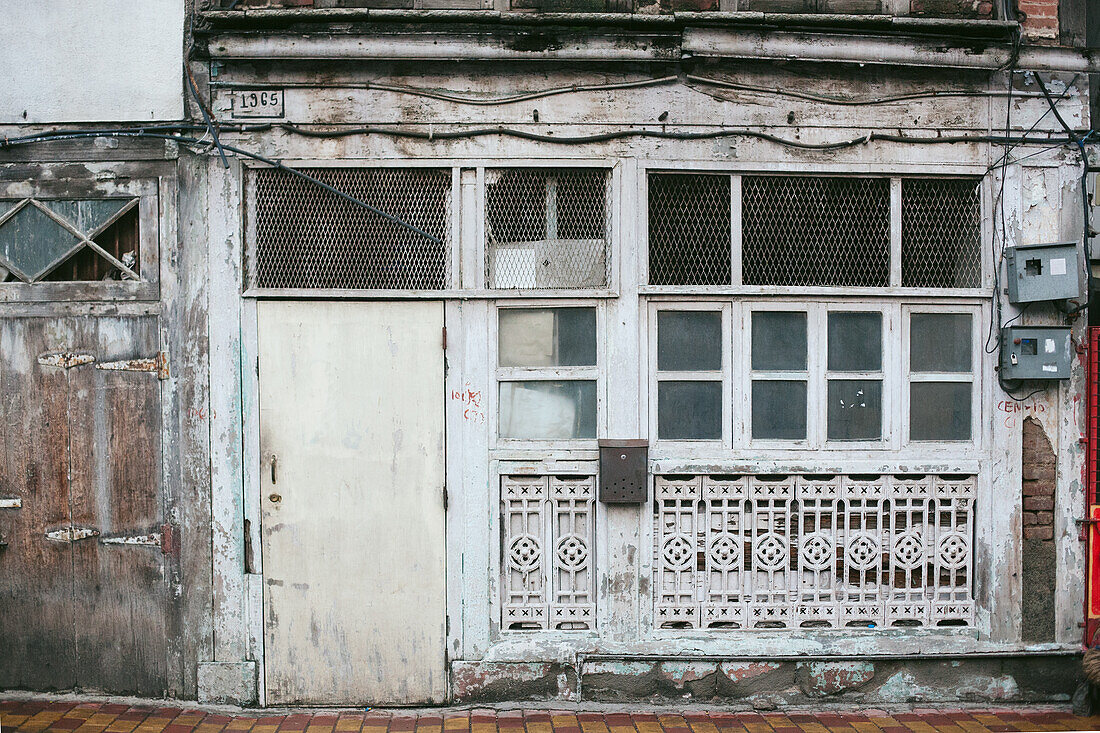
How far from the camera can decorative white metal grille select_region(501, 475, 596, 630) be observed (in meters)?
5.12

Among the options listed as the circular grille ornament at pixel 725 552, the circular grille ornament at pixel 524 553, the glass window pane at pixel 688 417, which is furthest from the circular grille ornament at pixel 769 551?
the circular grille ornament at pixel 524 553

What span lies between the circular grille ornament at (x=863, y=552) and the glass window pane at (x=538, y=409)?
185cm

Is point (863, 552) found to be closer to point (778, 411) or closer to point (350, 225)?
point (778, 411)

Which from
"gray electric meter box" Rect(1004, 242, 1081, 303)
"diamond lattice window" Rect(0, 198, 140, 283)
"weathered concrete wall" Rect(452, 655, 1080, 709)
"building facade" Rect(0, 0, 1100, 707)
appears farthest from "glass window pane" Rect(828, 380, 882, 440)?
"diamond lattice window" Rect(0, 198, 140, 283)

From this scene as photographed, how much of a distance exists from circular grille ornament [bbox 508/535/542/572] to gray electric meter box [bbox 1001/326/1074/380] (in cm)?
328

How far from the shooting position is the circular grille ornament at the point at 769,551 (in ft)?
16.9

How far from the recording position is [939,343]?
527 cm

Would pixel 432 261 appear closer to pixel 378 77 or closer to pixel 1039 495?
pixel 378 77

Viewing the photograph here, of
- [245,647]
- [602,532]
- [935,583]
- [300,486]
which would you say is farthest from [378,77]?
[935,583]

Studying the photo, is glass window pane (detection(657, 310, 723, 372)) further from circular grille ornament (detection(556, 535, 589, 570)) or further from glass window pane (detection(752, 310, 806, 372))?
circular grille ornament (detection(556, 535, 589, 570))

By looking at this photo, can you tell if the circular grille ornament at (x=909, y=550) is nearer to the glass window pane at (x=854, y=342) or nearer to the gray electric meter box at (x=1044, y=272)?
the glass window pane at (x=854, y=342)

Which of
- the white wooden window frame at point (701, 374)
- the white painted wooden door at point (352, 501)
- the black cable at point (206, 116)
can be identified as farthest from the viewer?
the white wooden window frame at point (701, 374)

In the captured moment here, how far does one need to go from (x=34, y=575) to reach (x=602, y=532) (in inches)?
145

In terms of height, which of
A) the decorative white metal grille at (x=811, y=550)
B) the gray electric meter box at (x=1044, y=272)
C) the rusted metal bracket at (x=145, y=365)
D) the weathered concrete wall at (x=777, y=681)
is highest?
the gray electric meter box at (x=1044, y=272)
